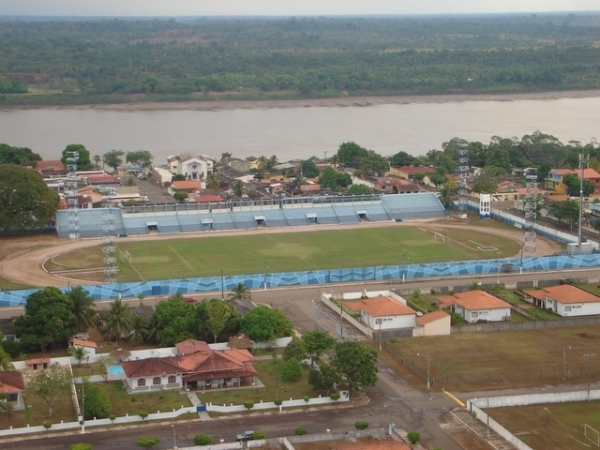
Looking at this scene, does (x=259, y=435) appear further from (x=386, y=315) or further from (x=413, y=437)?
(x=386, y=315)

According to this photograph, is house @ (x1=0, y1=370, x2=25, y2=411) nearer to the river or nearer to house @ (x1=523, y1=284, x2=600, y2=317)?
house @ (x1=523, y1=284, x2=600, y2=317)

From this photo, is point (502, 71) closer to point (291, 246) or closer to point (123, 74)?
point (123, 74)

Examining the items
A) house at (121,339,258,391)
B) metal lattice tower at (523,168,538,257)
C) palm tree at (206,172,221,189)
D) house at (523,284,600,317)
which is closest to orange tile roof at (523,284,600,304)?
house at (523,284,600,317)

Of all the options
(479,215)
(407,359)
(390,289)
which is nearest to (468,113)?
(479,215)

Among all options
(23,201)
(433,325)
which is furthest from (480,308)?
(23,201)

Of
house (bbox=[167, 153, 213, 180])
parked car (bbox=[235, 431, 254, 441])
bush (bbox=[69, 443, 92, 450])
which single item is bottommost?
parked car (bbox=[235, 431, 254, 441])

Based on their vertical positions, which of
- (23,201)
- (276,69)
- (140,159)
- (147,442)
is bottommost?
(147,442)
